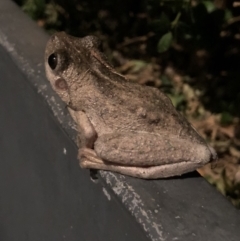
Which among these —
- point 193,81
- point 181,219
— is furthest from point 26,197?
point 193,81

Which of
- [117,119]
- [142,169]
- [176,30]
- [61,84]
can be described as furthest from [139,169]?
[176,30]

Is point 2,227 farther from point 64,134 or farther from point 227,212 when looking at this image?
point 227,212

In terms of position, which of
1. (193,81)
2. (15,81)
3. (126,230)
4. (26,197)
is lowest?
(193,81)

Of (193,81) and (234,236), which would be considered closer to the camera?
(234,236)

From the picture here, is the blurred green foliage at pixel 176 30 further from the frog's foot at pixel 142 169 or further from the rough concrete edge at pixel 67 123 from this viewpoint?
the frog's foot at pixel 142 169

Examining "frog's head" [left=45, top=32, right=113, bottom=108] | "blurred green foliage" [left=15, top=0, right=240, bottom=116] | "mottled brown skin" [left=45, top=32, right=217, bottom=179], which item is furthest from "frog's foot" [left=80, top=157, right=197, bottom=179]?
"blurred green foliage" [left=15, top=0, right=240, bottom=116]

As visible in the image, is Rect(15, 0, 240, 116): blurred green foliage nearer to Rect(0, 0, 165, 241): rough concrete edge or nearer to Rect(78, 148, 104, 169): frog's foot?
Rect(0, 0, 165, 241): rough concrete edge
